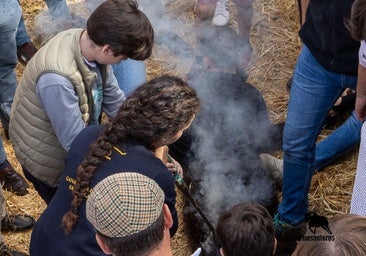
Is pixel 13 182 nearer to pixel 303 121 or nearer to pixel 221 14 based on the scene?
pixel 303 121

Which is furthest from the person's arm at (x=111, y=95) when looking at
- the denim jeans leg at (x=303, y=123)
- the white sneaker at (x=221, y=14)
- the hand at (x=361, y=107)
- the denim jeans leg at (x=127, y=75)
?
the white sneaker at (x=221, y=14)

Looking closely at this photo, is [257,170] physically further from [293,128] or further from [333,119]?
[333,119]

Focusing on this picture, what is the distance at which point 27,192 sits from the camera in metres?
3.96

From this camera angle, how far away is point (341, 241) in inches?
66.6

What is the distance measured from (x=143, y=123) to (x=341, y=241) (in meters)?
0.92

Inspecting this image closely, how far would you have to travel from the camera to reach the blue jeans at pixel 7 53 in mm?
3713

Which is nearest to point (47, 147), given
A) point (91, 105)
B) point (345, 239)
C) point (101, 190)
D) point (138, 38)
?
point (91, 105)

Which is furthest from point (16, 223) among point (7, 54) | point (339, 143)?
point (339, 143)

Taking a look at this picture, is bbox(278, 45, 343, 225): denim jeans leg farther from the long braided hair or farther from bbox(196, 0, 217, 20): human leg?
bbox(196, 0, 217, 20): human leg

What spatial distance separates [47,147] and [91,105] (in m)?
0.35

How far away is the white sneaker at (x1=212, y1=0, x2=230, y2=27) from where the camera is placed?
5082 millimetres

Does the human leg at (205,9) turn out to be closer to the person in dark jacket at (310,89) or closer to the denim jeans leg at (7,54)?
the denim jeans leg at (7,54)

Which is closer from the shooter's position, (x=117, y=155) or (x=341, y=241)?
(x=341, y=241)

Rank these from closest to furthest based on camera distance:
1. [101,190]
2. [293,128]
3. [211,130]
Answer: [101,190] → [293,128] → [211,130]
